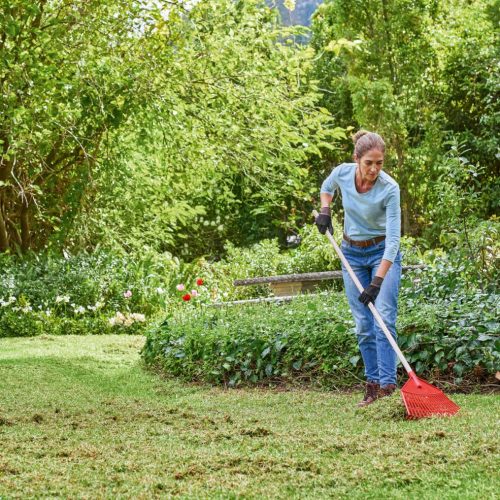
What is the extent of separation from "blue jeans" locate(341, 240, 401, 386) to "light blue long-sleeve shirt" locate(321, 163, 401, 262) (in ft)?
0.37

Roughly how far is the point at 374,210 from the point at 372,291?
53 centimetres

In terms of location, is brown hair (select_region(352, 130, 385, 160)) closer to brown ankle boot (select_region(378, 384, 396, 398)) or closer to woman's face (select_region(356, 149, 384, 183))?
woman's face (select_region(356, 149, 384, 183))

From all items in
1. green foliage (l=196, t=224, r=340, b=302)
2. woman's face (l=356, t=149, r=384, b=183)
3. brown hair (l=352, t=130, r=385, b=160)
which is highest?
brown hair (l=352, t=130, r=385, b=160)

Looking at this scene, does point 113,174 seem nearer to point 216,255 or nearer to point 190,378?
point 190,378

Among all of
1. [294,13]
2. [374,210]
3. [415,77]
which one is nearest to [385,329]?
[374,210]

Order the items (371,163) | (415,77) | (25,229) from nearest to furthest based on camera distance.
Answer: (371,163), (25,229), (415,77)

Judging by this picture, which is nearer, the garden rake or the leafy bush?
the garden rake

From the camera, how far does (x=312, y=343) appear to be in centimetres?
679

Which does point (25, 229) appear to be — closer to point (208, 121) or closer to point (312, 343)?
point (208, 121)

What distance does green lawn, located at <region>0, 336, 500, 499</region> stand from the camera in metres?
3.56

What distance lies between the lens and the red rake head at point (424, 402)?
15.9ft

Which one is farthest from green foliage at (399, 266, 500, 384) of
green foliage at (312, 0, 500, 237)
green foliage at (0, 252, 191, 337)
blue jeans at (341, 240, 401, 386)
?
green foliage at (312, 0, 500, 237)

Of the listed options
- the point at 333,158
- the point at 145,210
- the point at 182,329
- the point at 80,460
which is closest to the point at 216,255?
the point at 333,158

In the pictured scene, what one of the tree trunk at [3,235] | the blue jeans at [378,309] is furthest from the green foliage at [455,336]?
the tree trunk at [3,235]
